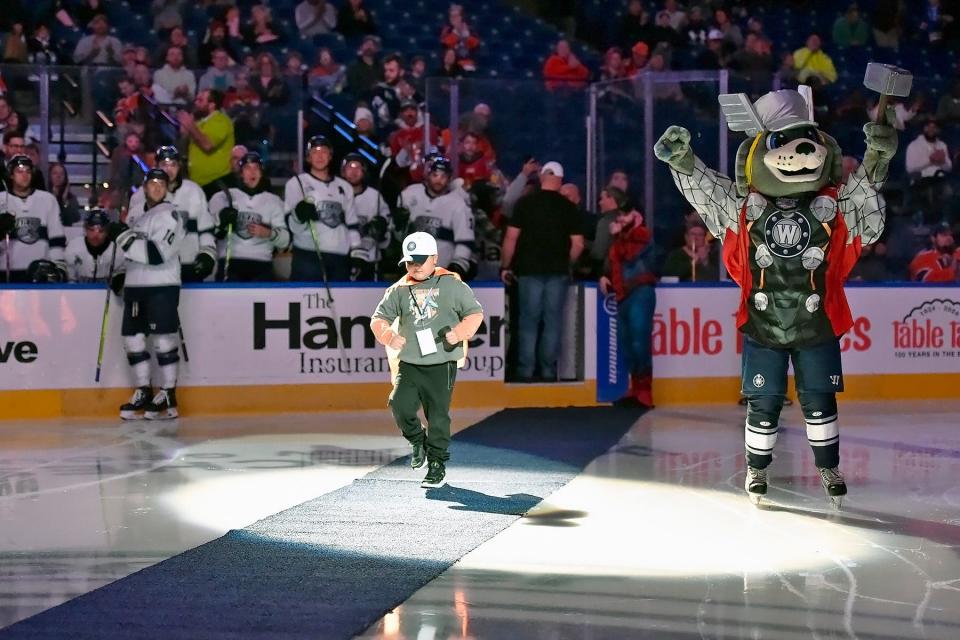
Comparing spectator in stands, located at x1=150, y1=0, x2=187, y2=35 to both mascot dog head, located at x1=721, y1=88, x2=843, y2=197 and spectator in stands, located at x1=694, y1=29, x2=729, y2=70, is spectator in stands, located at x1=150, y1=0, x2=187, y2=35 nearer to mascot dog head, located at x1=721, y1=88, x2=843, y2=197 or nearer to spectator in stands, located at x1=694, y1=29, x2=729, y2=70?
spectator in stands, located at x1=694, y1=29, x2=729, y2=70

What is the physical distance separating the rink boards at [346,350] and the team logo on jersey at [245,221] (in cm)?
51

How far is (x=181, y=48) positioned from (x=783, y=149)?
8.79m

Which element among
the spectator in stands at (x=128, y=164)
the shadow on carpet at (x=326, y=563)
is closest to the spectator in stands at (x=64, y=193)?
the spectator in stands at (x=128, y=164)

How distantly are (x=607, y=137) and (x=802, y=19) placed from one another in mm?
8255

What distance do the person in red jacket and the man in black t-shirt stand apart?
39cm

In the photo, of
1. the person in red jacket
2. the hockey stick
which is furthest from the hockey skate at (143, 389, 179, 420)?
the person in red jacket

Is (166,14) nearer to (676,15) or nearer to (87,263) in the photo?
(87,263)

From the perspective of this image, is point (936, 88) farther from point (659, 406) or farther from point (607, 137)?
point (659, 406)

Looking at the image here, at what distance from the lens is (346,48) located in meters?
17.7

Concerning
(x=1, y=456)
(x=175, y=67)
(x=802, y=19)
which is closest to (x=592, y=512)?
(x=1, y=456)

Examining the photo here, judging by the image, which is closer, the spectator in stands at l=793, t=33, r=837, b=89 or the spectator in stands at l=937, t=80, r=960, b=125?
the spectator in stands at l=937, t=80, r=960, b=125

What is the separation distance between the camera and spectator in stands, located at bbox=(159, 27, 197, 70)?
1494cm

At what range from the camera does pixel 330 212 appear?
41.4 ft

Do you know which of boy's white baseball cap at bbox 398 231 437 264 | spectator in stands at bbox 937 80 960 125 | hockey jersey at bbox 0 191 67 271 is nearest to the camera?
boy's white baseball cap at bbox 398 231 437 264
